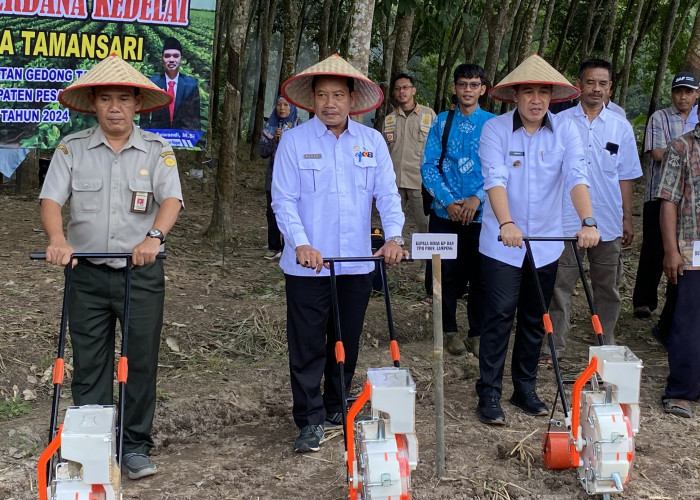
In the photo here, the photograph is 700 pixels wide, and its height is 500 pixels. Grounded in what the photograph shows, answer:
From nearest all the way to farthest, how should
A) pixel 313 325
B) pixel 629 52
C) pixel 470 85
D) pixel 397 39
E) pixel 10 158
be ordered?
pixel 313 325, pixel 470 85, pixel 10 158, pixel 397 39, pixel 629 52

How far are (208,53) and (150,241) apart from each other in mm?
4424

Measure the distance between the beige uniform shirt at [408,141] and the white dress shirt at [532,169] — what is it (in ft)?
11.2

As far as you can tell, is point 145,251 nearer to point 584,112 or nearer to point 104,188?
point 104,188

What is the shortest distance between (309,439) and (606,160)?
310cm

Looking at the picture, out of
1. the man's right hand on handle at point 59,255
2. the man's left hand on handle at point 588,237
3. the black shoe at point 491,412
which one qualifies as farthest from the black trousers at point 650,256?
the man's right hand on handle at point 59,255

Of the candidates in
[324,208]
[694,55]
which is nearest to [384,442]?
[324,208]

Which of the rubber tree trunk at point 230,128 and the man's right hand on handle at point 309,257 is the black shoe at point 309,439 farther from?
the rubber tree trunk at point 230,128

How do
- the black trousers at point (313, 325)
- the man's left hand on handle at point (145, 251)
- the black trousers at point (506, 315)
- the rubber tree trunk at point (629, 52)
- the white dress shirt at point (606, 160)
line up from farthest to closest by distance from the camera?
the rubber tree trunk at point (629, 52)
the white dress shirt at point (606, 160)
the black trousers at point (506, 315)
the black trousers at point (313, 325)
the man's left hand on handle at point (145, 251)

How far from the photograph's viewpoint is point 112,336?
457 centimetres

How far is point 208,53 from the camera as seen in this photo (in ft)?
26.9

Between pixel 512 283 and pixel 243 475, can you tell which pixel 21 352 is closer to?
pixel 243 475

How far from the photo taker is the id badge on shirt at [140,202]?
4.38m

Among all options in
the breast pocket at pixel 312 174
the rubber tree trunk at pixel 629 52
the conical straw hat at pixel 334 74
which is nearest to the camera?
the conical straw hat at pixel 334 74

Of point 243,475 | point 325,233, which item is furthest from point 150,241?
point 243,475
